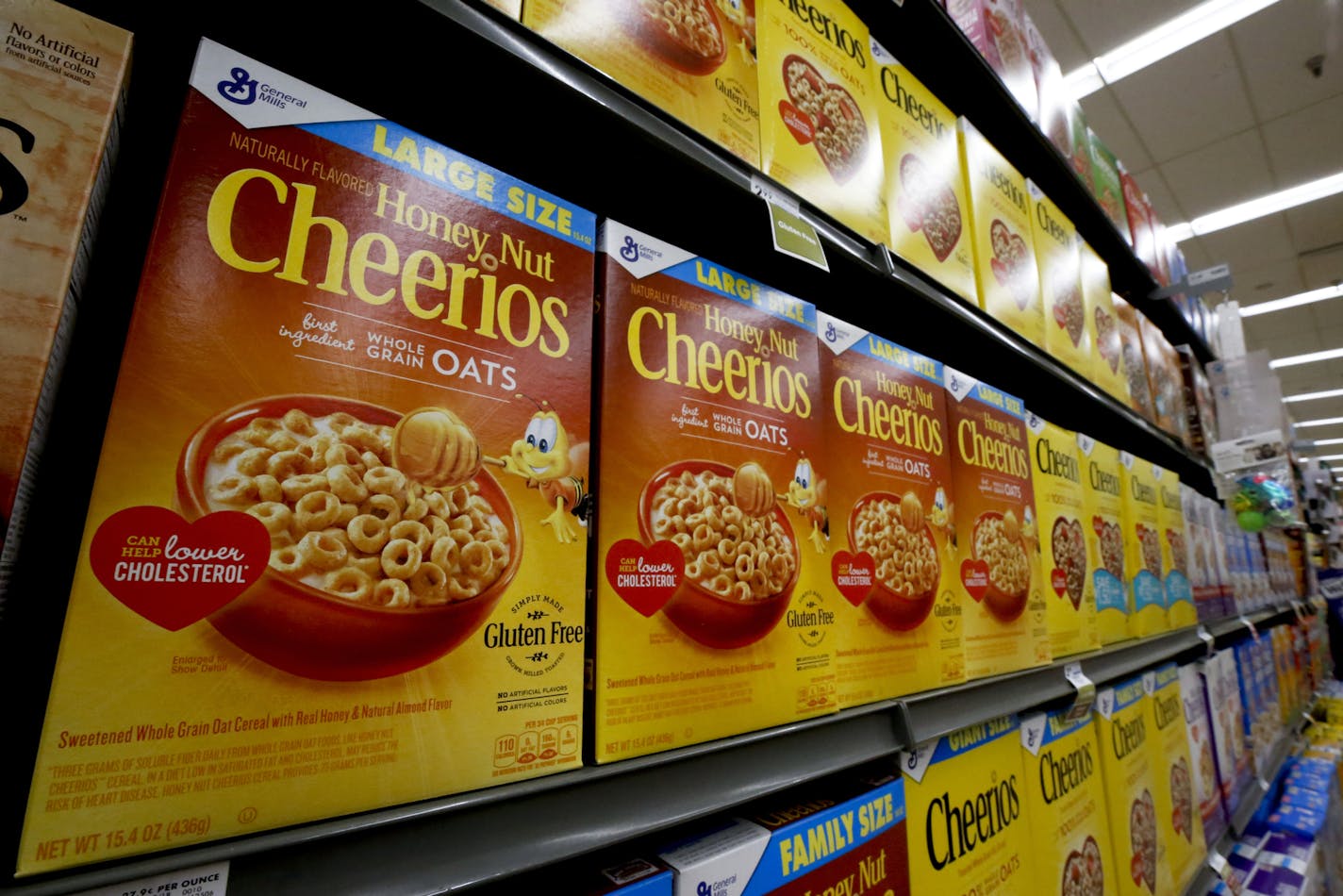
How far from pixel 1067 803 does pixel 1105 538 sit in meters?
0.66

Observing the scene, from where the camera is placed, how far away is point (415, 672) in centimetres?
44

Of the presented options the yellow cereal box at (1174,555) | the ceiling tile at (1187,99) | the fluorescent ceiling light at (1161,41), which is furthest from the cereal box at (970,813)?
the ceiling tile at (1187,99)

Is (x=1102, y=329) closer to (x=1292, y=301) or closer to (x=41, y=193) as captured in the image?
(x=41, y=193)

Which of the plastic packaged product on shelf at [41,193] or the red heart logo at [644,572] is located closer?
the plastic packaged product on shelf at [41,193]

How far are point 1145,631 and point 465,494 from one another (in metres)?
1.94

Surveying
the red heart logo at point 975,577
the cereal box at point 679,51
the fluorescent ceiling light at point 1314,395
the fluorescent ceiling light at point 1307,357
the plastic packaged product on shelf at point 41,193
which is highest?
the fluorescent ceiling light at point 1307,357

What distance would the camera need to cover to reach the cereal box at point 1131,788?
1307mm

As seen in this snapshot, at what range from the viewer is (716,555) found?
0.65 meters

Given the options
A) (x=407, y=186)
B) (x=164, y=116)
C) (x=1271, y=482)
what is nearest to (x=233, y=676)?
(x=407, y=186)

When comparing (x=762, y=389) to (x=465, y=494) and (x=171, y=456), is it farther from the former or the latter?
(x=171, y=456)

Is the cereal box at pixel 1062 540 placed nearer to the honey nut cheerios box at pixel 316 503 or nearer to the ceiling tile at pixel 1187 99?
the honey nut cheerios box at pixel 316 503

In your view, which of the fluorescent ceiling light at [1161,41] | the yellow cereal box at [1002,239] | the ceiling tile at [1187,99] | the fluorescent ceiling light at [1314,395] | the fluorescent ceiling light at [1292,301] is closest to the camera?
the yellow cereal box at [1002,239]

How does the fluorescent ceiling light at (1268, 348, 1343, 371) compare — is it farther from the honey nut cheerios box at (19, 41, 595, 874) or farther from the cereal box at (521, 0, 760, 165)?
the honey nut cheerios box at (19, 41, 595, 874)

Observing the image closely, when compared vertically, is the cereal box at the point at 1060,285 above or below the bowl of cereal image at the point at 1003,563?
above
